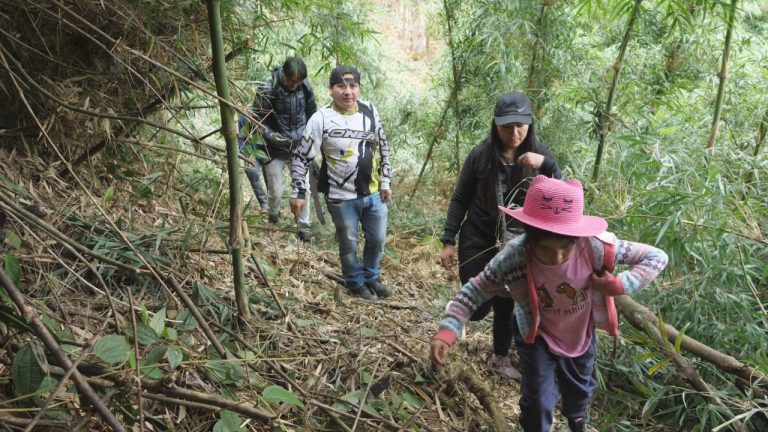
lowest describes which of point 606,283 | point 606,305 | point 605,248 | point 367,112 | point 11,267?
Result: point 606,305

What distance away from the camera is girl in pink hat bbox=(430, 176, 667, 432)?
6.13 feet

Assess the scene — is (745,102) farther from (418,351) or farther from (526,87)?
(418,351)

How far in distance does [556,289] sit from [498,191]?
0.89 meters

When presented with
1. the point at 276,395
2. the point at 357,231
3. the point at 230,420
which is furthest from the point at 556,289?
the point at 357,231

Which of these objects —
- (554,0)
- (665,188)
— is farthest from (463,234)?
(554,0)

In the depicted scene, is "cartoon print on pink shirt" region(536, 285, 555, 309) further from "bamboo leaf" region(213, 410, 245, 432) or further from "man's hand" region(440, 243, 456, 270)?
"bamboo leaf" region(213, 410, 245, 432)

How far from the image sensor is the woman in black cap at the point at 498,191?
2.76 metres

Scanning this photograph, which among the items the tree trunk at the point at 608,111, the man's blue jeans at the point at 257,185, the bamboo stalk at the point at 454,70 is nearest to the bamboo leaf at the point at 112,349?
the tree trunk at the point at 608,111

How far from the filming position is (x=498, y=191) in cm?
283

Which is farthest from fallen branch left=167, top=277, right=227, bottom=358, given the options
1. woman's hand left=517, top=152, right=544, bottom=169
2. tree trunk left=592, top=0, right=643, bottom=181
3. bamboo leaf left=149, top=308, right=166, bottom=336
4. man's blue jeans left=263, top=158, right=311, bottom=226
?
man's blue jeans left=263, top=158, right=311, bottom=226

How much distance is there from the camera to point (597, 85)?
434cm

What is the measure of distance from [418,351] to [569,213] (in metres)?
1.32

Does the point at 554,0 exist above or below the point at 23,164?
above

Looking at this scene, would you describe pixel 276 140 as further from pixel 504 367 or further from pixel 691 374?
pixel 691 374
